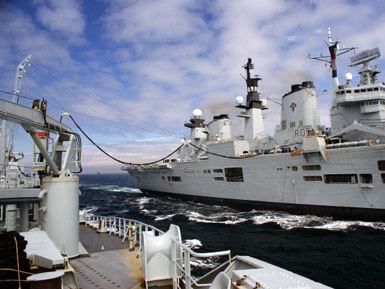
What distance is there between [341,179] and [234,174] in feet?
30.7

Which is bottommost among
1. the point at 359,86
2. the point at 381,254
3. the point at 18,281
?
the point at 381,254

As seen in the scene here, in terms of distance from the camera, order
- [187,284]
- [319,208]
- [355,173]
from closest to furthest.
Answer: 1. [187,284]
2. [355,173]
3. [319,208]

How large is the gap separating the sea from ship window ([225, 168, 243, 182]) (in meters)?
3.08

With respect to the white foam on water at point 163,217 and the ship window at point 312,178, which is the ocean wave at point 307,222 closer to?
the ship window at point 312,178

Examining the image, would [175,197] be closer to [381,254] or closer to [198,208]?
[198,208]

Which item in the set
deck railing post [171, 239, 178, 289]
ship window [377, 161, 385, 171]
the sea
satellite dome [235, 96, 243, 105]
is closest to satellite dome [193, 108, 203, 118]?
satellite dome [235, 96, 243, 105]

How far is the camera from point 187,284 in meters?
4.32

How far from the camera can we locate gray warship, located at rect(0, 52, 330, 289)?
11.6 feet

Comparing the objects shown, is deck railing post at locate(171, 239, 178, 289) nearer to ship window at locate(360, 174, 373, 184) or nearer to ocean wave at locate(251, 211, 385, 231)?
ocean wave at locate(251, 211, 385, 231)

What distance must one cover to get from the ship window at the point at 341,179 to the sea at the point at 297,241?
2.66 meters

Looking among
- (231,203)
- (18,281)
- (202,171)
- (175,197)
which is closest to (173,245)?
(18,281)

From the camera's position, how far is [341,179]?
18344mm

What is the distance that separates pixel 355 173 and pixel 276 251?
888 cm

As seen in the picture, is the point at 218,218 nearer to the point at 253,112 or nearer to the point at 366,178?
the point at 366,178
